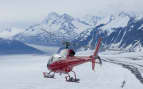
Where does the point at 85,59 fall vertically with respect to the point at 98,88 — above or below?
above

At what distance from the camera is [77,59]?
1802 inches

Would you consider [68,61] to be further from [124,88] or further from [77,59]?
[124,88]

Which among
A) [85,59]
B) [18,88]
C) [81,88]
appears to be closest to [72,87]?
[81,88]

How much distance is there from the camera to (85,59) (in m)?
45.2

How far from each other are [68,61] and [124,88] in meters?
9.35

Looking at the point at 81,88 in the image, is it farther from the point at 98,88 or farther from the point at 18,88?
the point at 18,88

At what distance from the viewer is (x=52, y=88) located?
148 feet

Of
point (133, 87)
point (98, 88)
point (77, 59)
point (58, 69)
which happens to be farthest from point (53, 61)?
point (133, 87)

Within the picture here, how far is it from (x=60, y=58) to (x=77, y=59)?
380 cm

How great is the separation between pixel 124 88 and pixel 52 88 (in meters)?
10.9

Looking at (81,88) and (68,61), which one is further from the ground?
(68,61)

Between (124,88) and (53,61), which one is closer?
(124,88)

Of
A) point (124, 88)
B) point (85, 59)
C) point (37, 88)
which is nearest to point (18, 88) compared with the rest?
point (37, 88)

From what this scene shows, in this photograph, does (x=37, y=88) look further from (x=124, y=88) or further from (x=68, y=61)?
(x=124, y=88)
